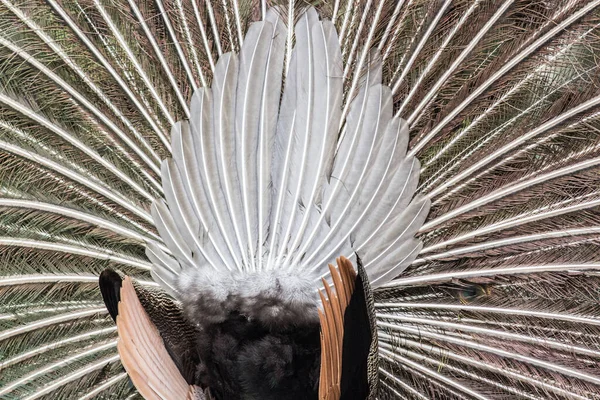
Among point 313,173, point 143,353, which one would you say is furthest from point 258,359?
point 313,173

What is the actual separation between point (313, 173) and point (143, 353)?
876 millimetres

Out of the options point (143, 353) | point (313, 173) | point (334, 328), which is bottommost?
point (143, 353)

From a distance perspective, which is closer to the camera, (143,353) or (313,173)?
(143,353)

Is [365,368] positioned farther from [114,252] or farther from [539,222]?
[114,252]

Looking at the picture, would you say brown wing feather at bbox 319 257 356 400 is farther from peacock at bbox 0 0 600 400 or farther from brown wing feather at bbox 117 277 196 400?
brown wing feather at bbox 117 277 196 400

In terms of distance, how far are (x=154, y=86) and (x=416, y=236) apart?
1.16 metres

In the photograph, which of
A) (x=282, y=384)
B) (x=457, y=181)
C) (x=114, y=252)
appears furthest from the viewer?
(x=114, y=252)

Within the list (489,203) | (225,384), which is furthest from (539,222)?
(225,384)

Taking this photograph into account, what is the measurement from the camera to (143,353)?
2.13 m

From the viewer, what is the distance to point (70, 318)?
271cm

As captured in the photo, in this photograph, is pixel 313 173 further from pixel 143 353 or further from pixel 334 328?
pixel 143 353

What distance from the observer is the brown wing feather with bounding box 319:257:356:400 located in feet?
6.33

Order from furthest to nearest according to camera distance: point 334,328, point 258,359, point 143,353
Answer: point 258,359, point 143,353, point 334,328

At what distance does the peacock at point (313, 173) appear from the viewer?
2404mm
